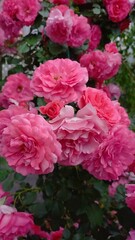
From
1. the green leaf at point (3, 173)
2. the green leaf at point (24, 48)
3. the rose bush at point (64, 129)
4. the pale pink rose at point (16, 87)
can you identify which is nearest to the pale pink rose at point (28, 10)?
the rose bush at point (64, 129)

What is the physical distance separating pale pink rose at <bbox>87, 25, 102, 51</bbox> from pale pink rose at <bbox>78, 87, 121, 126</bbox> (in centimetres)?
70

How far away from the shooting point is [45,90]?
40.4 inches

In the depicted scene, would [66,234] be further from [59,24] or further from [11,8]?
[11,8]

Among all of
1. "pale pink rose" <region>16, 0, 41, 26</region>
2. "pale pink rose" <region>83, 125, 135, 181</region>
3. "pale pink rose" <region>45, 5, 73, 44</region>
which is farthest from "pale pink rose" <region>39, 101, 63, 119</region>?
"pale pink rose" <region>16, 0, 41, 26</region>

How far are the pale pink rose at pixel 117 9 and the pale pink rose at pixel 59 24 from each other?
24cm

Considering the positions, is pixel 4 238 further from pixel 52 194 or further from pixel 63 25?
pixel 63 25

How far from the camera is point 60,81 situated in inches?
40.4

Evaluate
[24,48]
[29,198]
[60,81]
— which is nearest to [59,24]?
[24,48]

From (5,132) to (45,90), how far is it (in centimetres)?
17

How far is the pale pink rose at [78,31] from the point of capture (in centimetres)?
149

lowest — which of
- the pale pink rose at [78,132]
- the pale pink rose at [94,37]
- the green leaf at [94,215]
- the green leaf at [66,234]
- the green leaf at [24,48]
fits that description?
the green leaf at [66,234]

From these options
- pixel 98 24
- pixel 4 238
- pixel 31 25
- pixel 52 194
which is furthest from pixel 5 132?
pixel 98 24

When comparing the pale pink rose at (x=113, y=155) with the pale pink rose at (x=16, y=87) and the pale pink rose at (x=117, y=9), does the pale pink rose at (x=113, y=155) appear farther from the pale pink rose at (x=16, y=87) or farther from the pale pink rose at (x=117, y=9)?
the pale pink rose at (x=117, y=9)

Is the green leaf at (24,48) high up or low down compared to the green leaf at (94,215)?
up
